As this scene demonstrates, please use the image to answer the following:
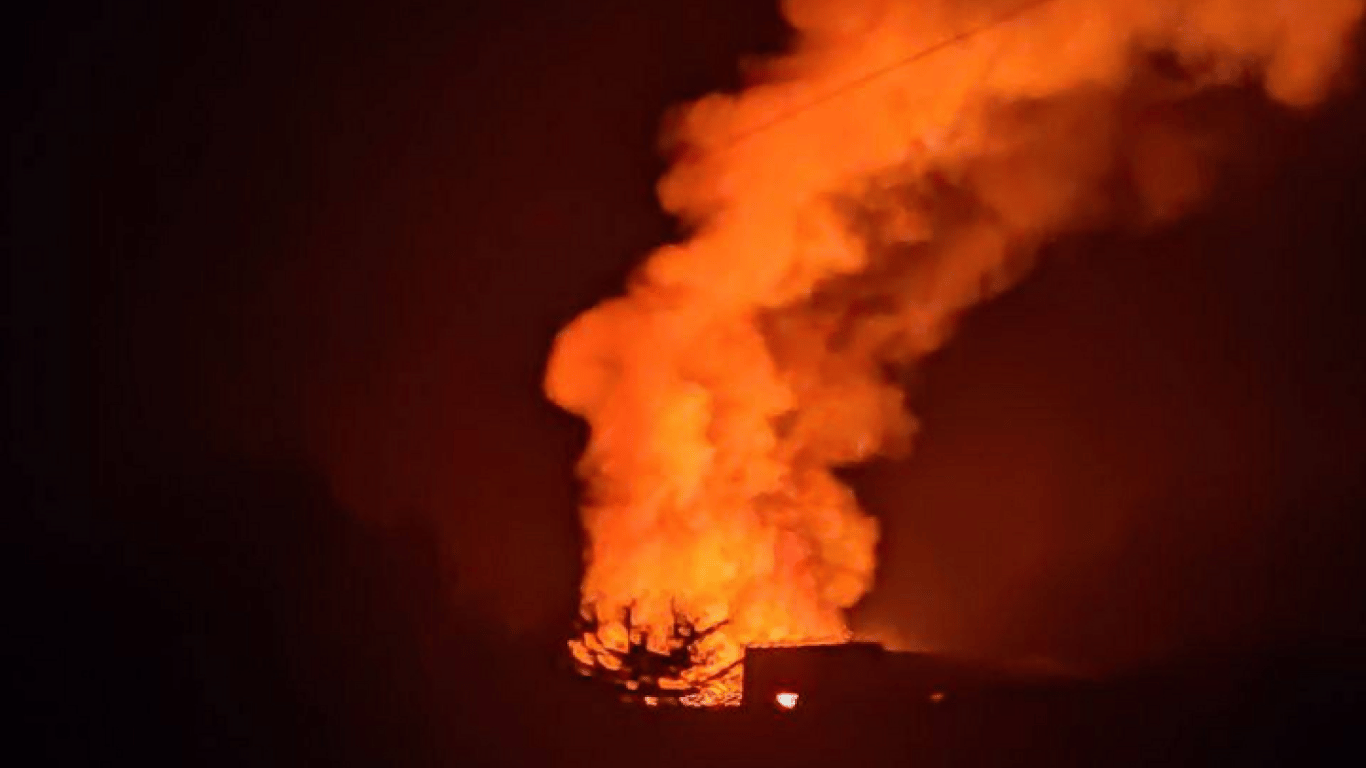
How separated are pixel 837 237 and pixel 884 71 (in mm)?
1146

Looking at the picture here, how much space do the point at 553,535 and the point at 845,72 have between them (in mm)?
4153

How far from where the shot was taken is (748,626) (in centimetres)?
1020

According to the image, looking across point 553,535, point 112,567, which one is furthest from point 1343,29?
point 112,567

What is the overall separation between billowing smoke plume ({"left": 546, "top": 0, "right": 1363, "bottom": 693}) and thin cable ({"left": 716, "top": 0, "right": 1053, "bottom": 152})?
0.01 metres

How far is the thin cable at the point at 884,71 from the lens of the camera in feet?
34.4

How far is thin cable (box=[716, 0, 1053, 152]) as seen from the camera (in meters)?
10.5

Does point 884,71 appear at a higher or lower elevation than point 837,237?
higher

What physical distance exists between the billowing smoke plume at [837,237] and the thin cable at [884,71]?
0.05 ft

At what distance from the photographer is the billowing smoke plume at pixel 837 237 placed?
411 inches

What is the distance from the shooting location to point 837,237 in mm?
11039

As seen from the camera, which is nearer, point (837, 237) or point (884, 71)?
point (884, 71)

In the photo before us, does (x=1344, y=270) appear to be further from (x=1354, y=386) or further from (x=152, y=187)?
(x=152, y=187)

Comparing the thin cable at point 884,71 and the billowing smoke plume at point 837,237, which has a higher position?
the thin cable at point 884,71

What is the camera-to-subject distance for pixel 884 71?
422 inches
